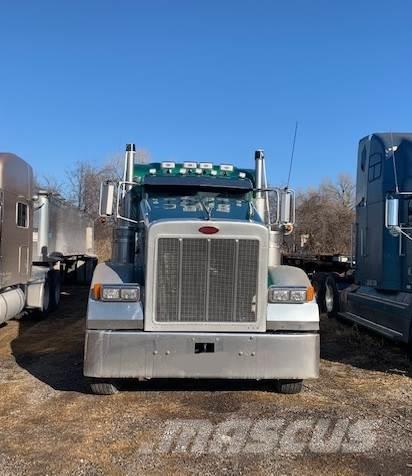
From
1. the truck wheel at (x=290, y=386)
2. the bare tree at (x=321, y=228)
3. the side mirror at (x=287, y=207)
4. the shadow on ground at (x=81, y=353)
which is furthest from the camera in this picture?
the bare tree at (x=321, y=228)

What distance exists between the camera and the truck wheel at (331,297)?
12.8 m

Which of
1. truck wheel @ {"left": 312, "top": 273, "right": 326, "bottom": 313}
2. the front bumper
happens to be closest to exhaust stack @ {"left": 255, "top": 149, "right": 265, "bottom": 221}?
the front bumper

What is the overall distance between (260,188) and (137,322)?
9.59 feet

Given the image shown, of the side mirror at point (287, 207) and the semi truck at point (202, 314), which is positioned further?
the side mirror at point (287, 207)

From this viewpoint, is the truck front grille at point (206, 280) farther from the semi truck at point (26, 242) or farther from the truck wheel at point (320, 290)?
the truck wheel at point (320, 290)

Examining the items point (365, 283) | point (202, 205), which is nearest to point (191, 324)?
point (202, 205)

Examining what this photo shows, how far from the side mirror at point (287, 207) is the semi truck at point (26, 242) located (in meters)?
4.95

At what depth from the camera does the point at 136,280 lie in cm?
656

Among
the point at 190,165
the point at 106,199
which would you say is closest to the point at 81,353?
the point at 106,199

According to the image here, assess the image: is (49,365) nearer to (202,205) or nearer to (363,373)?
(202,205)

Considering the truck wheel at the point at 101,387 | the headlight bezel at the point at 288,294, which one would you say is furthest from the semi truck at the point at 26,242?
the headlight bezel at the point at 288,294

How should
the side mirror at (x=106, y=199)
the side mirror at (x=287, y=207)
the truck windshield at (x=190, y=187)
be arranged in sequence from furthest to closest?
the truck windshield at (x=190, y=187)
the side mirror at (x=287, y=207)
the side mirror at (x=106, y=199)

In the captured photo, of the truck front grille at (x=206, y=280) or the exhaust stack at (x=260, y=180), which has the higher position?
the exhaust stack at (x=260, y=180)

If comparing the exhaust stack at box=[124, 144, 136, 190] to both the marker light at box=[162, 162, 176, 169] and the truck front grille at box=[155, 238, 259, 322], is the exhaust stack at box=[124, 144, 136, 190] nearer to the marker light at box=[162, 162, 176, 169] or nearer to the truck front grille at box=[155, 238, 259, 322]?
the marker light at box=[162, 162, 176, 169]
